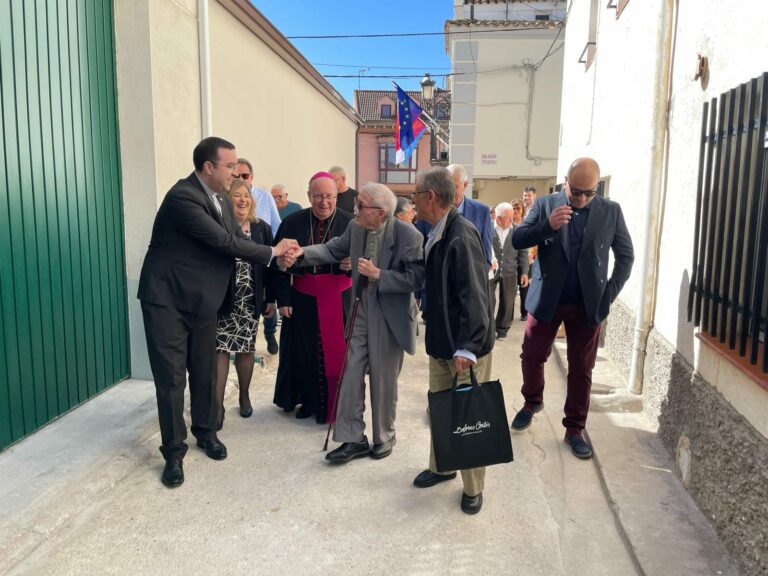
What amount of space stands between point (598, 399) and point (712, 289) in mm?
1759

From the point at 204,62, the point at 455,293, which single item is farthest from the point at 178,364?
the point at 204,62

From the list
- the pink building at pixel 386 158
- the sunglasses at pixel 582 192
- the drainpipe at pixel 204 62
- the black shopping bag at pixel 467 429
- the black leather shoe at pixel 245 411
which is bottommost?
the black leather shoe at pixel 245 411

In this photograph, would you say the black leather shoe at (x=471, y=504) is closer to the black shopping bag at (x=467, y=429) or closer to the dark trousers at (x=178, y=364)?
the black shopping bag at (x=467, y=429)

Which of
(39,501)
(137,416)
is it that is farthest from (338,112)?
(39,501)

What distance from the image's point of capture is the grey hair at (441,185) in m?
3.00

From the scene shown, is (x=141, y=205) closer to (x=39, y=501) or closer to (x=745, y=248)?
(x=39, y=501)

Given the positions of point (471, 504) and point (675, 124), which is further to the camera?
point (675, 124)

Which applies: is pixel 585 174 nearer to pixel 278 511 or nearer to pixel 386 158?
pixel 278 511

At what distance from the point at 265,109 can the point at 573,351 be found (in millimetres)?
6858

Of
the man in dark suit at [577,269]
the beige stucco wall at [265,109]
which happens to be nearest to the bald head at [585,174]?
the man in dark suit at [577,269]

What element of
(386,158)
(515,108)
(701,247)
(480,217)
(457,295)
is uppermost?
(515,108)

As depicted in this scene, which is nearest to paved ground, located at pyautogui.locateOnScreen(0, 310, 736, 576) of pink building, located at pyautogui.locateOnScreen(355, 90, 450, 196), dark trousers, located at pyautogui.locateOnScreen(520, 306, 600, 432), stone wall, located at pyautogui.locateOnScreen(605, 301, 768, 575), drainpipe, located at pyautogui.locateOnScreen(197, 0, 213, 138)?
stone wall, located at pyautogui.locateOnScreen(605, 301, 768, 575)

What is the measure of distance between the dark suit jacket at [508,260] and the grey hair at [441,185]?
3.88 metres

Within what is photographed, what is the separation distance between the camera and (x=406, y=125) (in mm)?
12898
